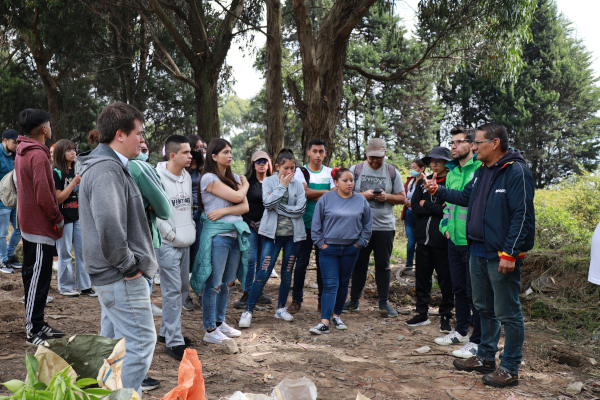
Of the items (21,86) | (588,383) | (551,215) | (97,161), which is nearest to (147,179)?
(97,161)

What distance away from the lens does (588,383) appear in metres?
4.05

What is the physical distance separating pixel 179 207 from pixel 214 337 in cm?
145

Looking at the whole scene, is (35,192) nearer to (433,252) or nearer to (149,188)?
(149,188)

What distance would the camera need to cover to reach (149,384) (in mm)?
3541

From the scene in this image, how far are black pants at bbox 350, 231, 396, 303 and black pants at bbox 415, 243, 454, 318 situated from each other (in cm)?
51

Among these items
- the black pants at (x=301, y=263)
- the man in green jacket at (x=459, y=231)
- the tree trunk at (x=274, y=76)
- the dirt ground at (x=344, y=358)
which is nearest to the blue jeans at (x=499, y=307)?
the dirt ground at (x=344, y=358)

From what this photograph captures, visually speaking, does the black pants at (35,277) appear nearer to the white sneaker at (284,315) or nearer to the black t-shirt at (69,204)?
the black t-shirt at (69,204)

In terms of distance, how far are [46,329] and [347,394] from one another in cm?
302

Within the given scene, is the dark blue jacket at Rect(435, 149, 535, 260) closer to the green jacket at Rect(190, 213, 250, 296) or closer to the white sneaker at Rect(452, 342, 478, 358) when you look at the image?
the white sneaker at Rect(452, 342, 478, 358)

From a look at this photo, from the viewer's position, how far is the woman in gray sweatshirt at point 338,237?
5.36m

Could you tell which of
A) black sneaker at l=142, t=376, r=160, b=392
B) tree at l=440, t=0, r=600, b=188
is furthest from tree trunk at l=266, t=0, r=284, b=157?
tree at l=440, t=0, r=600, b=188

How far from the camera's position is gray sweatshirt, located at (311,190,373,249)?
5379 mm

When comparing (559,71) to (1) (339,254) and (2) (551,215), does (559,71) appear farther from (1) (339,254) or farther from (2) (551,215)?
(1) (339,254)

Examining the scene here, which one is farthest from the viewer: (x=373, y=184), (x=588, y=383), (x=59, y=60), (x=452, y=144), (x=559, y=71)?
(x=559, y=71)
